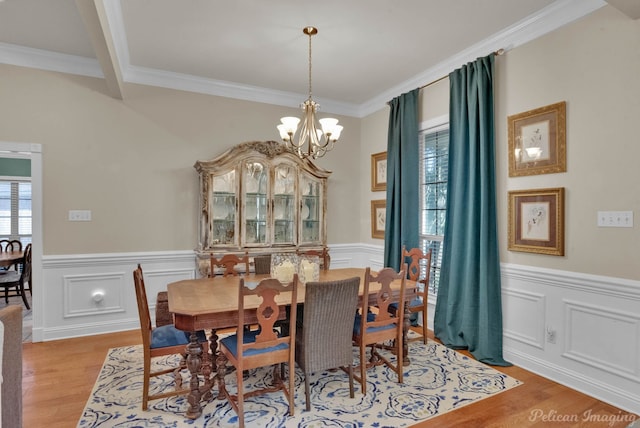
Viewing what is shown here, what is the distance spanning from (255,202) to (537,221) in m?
2.75

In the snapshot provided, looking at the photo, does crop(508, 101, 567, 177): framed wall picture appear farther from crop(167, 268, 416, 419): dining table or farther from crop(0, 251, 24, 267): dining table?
crop(0, 251, 24, 267): dining table

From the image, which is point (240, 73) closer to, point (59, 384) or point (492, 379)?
point (59, 384)

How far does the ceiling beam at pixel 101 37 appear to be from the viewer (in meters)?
2.21

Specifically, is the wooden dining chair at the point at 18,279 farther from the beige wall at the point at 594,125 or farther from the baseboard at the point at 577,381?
the beige wall at the point at 594,125

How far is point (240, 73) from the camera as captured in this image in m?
3.92

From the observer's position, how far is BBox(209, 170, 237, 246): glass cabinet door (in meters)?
3.92

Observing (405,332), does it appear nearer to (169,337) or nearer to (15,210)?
(169,337)

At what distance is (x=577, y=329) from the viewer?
2613 mm

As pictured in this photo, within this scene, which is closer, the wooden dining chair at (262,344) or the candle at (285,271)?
the wooden dining chair at (262,344)

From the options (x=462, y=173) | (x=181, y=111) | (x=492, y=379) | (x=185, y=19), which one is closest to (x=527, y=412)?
(x=492, y=379)

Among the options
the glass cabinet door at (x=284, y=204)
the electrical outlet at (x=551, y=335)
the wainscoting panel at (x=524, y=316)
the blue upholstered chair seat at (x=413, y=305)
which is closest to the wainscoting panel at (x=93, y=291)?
the glass cabinet door at (x=284, y=204)

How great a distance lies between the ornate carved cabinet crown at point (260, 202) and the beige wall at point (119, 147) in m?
Result: 0.35

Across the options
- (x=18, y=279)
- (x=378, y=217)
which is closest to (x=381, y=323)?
(x=378, y=217)

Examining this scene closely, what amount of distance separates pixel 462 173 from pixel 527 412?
6.30 feet
